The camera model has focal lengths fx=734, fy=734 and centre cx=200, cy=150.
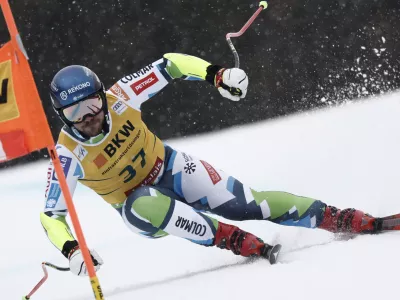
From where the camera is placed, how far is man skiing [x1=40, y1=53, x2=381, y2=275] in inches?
150

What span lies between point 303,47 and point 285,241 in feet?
13.8

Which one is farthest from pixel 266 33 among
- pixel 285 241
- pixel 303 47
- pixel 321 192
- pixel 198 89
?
pixel 285 241

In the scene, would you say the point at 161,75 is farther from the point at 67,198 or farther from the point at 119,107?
the point at 67,198

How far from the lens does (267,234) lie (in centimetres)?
501

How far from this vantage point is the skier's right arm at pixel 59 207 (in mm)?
3640

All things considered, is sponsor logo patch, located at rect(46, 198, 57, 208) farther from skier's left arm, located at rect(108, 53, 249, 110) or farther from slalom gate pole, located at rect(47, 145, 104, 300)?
skier's left arm, located at rect(108, 53, 249, 110)

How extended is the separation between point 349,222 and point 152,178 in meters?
1.13

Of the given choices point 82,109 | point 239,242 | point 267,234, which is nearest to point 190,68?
point 82,109

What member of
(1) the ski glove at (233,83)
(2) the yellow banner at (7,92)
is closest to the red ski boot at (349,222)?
(1) the ski glove at (233,83)

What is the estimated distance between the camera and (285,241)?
4418 mm

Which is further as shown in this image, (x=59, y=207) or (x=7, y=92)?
(x=59, y=207)

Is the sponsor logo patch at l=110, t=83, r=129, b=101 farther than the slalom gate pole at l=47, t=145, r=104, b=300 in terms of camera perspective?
Yes

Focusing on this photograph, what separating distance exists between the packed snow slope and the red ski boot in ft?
0.39

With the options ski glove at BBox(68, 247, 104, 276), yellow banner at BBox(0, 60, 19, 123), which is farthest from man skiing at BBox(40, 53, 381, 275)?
yellow banner at BBox(0, 60, 19, 123)
